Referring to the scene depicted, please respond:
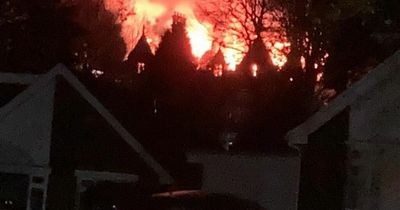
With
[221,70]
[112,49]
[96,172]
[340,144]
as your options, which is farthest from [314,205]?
[112,49]

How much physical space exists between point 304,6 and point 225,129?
522 centimetres

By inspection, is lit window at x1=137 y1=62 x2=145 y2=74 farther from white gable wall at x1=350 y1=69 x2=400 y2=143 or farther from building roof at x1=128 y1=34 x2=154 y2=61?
white gable wall at x1=350 y1=69 x2=400 y2=143

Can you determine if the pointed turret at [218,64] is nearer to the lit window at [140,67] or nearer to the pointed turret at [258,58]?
the pointed turret at [258,58]

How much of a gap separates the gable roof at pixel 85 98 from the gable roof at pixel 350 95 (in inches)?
205

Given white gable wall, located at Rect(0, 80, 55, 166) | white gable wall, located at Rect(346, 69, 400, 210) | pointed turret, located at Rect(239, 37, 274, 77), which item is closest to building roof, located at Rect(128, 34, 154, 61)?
pointed turret, located at Rect(239, 37, 274, 77)

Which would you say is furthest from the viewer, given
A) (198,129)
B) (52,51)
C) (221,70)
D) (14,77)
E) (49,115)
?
(221,70)

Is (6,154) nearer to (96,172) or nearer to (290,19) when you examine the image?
(96,172)

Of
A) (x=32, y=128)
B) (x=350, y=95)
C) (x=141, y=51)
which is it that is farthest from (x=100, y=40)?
(x=350, y=95)

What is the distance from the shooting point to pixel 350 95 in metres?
17.8

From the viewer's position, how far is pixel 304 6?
36812mm

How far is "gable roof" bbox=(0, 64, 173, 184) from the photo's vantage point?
21594 millimetres

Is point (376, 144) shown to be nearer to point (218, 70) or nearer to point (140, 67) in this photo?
point (218, 70)

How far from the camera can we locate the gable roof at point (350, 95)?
1772 cm

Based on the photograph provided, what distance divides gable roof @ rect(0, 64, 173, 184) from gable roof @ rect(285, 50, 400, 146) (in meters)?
5.20
